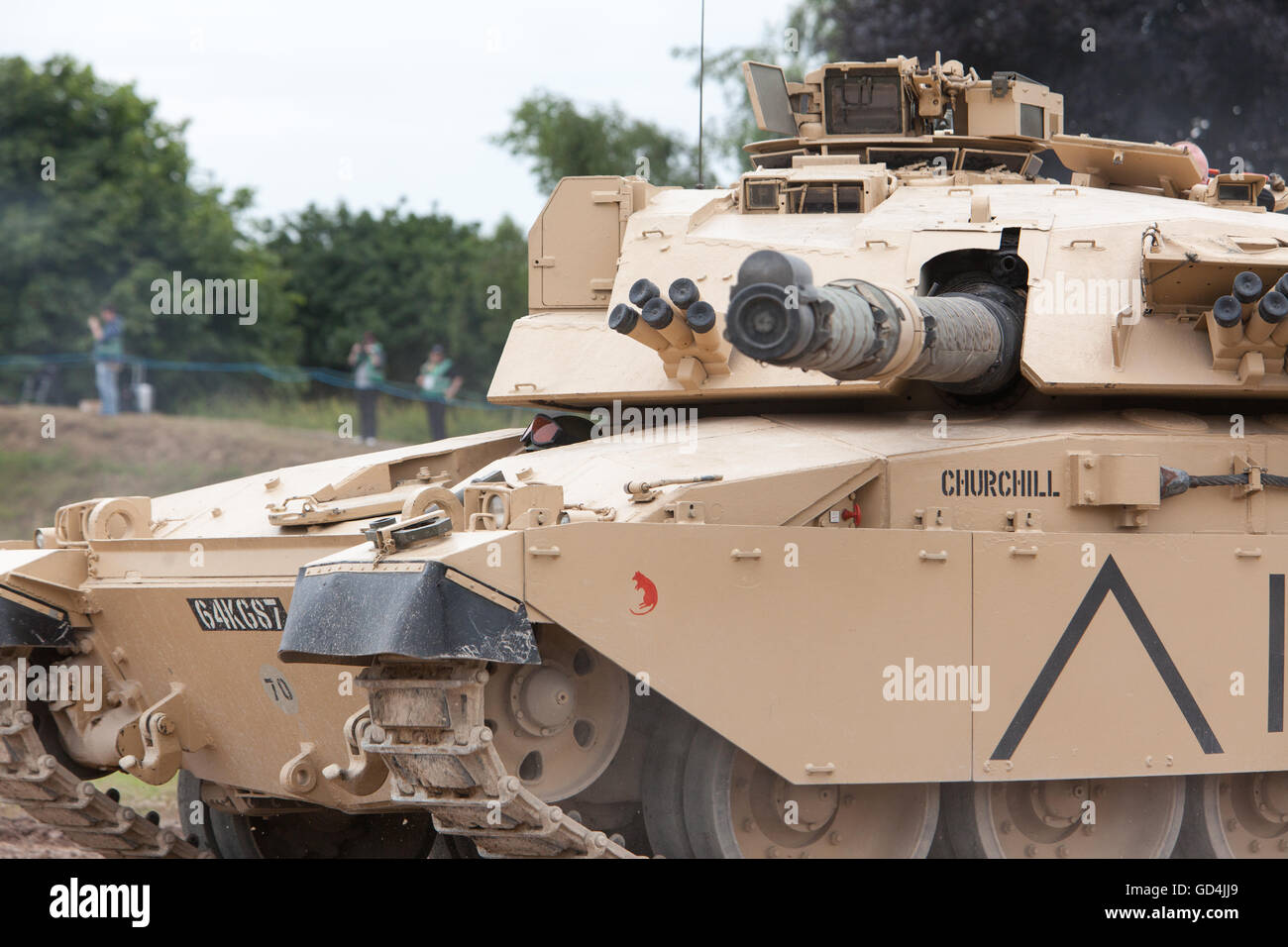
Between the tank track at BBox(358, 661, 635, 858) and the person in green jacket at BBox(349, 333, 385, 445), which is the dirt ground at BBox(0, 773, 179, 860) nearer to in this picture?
the tank track at BBox(358, 661, 635, 858)

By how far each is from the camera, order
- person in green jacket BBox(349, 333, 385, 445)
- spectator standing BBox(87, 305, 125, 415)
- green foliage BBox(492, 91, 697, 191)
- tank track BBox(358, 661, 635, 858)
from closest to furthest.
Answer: tank track BBox(358, 661, 635, 858) < spectator standing BBox(87, 305, 125, 415) < person in green jacket BBox(349, 333, 385, 445) < green foliage BBox(492, 91, 697, 191)

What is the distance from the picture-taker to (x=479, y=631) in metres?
7.33

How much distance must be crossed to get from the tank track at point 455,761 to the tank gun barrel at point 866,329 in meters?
1.77

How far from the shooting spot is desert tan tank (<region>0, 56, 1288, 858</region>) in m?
7.62

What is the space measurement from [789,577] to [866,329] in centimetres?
128

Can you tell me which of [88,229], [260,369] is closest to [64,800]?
[260,369]

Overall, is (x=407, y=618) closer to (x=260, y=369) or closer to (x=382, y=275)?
(x=260, y=369)

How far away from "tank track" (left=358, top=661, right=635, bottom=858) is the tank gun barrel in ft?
5.81

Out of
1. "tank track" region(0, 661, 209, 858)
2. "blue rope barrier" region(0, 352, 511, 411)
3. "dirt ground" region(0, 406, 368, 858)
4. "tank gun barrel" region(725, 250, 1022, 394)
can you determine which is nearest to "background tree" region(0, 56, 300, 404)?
"blue rope barrier" region(0, 352, 511, 411)

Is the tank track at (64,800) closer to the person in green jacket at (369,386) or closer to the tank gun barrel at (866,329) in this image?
the tank gun barrel at (866,329)

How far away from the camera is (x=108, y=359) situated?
23.2 metres

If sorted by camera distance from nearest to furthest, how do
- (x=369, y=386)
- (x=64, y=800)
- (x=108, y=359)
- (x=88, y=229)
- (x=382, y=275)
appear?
(x=64, y=800)
(x=108, y=359)
(x=369, y=386)
(x=88, y=229)
(x=382, y=275)

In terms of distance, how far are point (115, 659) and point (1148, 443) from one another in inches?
199

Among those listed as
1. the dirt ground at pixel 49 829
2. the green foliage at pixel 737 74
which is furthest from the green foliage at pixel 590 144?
the dirt ground at pixel 49 829
